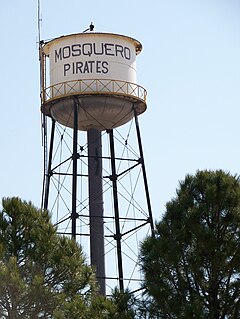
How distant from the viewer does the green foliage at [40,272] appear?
34.2 m

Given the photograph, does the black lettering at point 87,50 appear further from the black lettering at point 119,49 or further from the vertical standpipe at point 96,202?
A: the vertical standpipe at point 96,202

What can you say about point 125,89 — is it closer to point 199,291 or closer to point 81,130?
point 81,130

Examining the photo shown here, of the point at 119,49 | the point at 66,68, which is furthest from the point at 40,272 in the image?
the point at 119,49

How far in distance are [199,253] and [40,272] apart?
4144 mm

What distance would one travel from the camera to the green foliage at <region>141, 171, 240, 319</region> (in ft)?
111

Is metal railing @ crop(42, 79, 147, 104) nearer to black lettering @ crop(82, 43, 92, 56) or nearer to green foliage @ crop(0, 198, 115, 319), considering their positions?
black lettering @ crop(82, 43, 92, 56)

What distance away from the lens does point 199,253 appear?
34.4m

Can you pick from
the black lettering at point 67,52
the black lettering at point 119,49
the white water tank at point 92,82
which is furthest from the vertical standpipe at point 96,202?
the black lettering at point 119,49

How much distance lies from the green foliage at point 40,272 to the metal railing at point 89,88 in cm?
1250

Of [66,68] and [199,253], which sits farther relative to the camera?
[66,68]

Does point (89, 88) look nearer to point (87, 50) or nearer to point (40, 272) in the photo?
point (87, 50)

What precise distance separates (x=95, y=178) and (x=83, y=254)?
1338 cm

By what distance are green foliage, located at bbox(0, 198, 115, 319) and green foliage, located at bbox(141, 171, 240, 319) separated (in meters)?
1.61

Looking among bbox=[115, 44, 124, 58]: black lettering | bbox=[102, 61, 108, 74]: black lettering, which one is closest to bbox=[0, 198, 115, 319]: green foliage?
bbox=[102, 61, 108, 74]: black lettering
